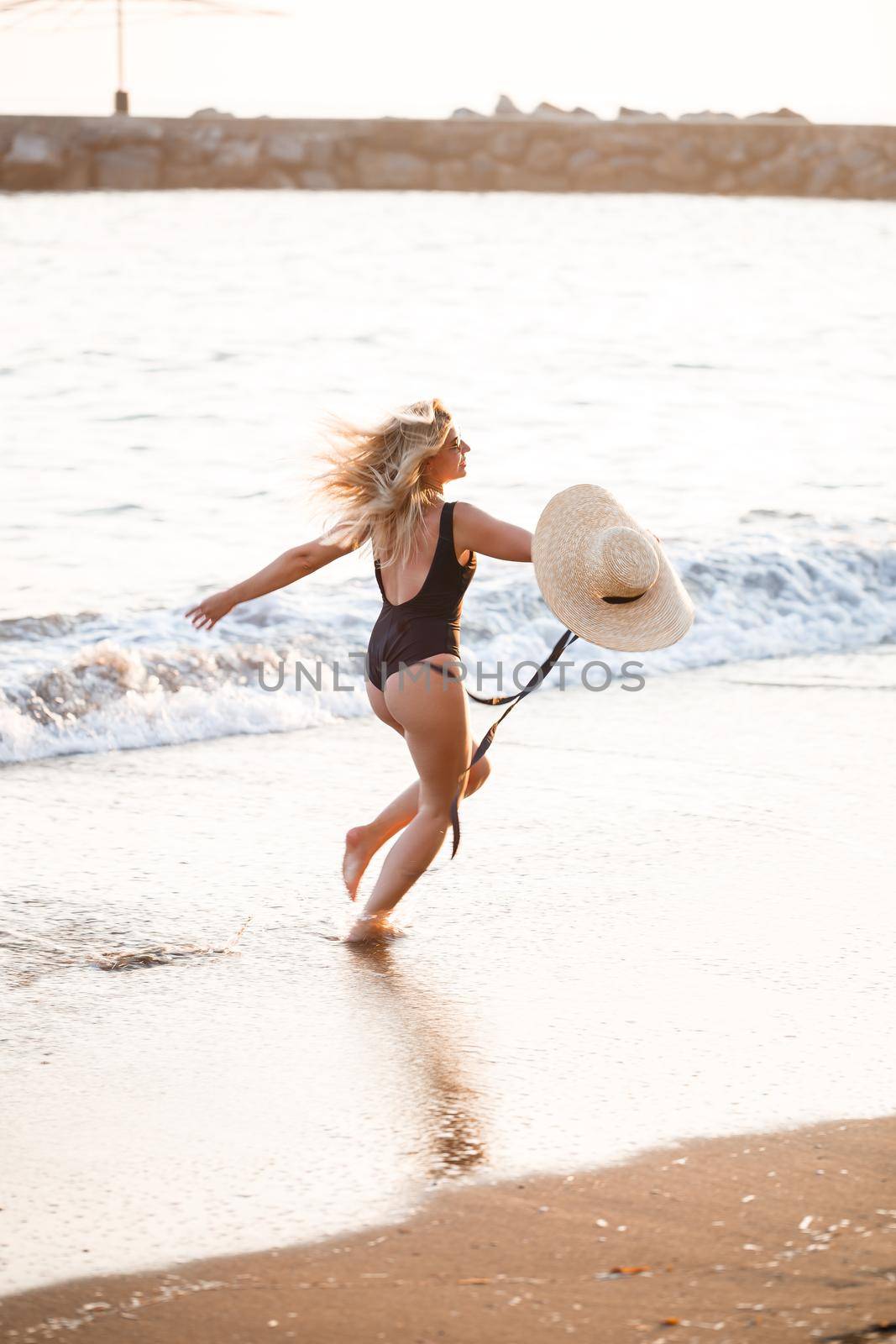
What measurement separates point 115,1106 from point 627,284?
34.8m

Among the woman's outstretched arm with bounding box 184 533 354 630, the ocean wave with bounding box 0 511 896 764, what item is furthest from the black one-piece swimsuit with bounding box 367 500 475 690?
the ocean wave with bounding box 0 511 896 764

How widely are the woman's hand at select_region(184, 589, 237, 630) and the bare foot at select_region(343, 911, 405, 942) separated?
3.18 feet

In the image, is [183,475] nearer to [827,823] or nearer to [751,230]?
[827,823]

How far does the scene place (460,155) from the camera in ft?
181

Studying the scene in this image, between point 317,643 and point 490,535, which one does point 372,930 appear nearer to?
point 490,535

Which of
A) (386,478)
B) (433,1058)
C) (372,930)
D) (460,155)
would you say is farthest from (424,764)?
(460,155)

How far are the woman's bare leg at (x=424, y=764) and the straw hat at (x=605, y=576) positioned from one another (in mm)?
398

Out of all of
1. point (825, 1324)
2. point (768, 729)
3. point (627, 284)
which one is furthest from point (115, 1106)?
point (627, 284)

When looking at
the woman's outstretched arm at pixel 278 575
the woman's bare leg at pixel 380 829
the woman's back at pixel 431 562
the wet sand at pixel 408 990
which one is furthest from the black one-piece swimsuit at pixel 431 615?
the wet sand at pixel 408 990

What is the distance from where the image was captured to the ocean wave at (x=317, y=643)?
741 centimetres

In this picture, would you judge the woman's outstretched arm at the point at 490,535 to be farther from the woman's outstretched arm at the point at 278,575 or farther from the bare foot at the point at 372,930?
the bare foot at the point at 372,930

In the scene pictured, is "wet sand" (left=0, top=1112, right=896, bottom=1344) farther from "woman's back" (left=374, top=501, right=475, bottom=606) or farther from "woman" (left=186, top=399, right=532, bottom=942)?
"woman's back" (left=374, top=501, right=475, bottom=606)

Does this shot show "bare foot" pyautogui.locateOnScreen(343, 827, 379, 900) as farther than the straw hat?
Yes

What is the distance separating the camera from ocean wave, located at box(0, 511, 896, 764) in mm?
7414
